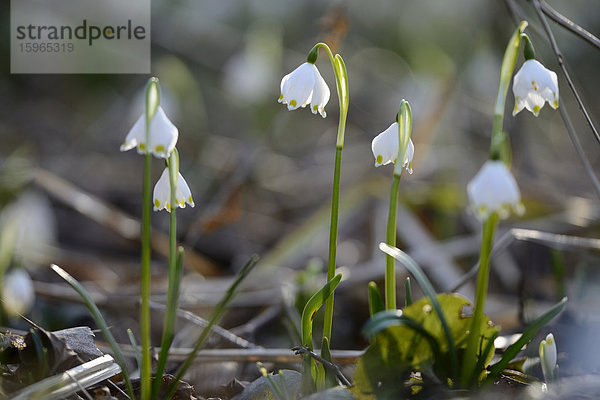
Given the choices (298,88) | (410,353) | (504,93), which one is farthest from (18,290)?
(504,93)

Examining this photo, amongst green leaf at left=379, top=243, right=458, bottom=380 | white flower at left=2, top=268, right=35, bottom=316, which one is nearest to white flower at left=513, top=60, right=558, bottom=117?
green leaf at left=379, top=243, right=458, bottom=380

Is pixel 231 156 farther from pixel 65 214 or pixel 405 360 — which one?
pixel 405 360

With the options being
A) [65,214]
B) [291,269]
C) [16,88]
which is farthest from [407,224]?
[16,88]

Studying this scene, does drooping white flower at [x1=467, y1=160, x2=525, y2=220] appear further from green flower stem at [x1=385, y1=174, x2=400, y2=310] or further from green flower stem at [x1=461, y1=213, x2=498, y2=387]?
green flower stem at [x1=385, y1=174, x2=400, y2=310]

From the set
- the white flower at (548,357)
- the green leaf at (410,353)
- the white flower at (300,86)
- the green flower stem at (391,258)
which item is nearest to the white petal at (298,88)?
the white flower at (300,86)

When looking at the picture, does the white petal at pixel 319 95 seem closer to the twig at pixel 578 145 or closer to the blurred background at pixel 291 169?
the twig at pixel 578 145

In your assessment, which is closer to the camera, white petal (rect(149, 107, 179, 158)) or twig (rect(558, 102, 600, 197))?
white petal (rect(149, 107, 179, 158))

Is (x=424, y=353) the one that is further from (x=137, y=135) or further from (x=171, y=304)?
(x=137, y=135)
